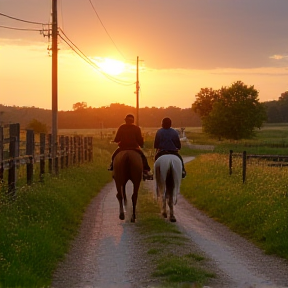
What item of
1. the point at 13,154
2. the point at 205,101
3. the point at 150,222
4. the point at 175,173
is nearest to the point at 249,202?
the point at 175,173

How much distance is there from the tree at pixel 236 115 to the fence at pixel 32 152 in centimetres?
6096

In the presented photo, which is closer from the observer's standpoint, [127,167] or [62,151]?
[127,167]

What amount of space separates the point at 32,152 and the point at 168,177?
494 cm

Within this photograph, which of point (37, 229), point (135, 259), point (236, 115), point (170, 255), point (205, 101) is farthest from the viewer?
point (205, 101)

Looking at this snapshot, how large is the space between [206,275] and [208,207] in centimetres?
907

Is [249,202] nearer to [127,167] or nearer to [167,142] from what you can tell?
[167,142]

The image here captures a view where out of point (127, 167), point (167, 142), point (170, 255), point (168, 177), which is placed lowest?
point (170, 255)

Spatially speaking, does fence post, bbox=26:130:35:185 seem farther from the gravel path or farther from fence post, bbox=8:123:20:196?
the gravel path

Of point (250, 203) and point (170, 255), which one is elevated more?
point (250, 203)

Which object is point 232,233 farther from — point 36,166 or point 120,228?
point 36,166

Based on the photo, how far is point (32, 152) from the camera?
17688mm

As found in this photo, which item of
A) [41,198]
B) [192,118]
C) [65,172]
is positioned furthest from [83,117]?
[41,198]

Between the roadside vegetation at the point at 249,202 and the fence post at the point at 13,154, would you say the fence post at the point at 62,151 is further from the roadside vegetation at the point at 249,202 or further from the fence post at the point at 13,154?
the fence post at the point at 13,154

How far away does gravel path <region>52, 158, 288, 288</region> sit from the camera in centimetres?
880
